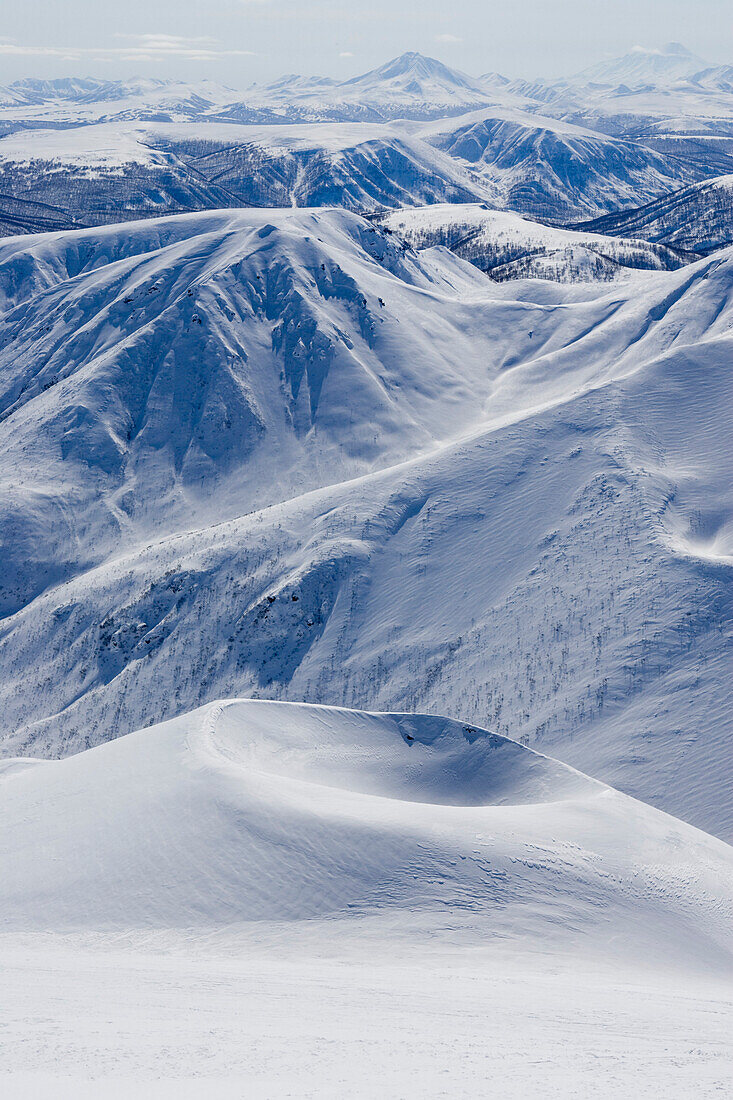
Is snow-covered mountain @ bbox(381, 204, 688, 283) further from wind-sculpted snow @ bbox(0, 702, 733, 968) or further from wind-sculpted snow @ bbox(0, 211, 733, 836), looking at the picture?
wind-sculpted snow @ bbox(0, 702, 733, 968)

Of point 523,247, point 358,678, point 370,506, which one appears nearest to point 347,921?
point 358,678

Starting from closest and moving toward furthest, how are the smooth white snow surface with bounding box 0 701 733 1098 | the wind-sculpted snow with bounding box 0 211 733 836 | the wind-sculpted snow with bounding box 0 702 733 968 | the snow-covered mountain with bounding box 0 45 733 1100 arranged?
1. the smooth white snow surface with bounding box 0 701 733 1098
2. the snow-covered mountain with bounding box 0 45 733 1100
3. the wind-sculpted snow with bounding box 0 702 733 968
4. the wind-sculpted snow with bounding box 0 211 733 836

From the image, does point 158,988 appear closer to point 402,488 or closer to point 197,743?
point 197,743

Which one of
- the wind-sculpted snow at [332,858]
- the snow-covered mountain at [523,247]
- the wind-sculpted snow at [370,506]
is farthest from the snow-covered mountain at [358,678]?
the snow-covered mountain at [523,247]

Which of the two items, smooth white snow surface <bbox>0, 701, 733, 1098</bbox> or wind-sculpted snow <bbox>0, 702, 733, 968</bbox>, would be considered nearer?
smooth white snow surface <bbox>0, 701, 733, 1098</bbox>

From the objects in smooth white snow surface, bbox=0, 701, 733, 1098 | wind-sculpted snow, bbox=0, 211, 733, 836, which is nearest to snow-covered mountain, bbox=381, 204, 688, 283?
wind-sculpted snow, bbox=0, 211, 733, 836

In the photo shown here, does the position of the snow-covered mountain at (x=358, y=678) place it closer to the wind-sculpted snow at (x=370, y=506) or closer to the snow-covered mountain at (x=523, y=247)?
the wind-sculpted snow at (x=370, y=506)
